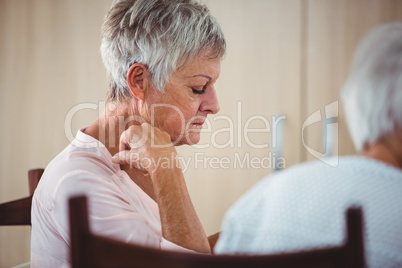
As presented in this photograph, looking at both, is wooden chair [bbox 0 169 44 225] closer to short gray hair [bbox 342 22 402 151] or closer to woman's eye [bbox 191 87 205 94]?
woman's eye [bbox 191 87 205 94]

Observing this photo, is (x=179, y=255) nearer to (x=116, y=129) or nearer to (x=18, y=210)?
(x=116, y=129)

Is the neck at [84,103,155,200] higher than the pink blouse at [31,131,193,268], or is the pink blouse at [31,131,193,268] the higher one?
the neck at [84,103,155,200]

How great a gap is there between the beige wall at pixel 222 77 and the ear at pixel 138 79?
4.45 ft

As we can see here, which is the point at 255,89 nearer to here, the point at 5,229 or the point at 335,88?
the point at 335,88

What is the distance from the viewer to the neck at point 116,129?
1.08 meters

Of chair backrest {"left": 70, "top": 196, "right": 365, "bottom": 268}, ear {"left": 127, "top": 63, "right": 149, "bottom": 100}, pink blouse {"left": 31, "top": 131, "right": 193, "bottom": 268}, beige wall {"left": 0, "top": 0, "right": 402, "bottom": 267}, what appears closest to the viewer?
chair backrest {"left": 70, "top": 196, "right": 365, "bottom": 268}

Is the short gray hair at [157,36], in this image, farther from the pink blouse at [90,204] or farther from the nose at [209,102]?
the pink blouse at [90,204]

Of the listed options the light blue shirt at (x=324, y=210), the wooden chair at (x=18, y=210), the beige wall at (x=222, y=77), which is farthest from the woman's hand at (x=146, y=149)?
the beige wall at (x=222, y=77)

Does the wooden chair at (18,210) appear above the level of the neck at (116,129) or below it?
below

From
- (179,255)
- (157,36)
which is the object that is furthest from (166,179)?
(179,255)

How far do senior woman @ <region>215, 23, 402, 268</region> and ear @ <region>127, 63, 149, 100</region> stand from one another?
0.57m

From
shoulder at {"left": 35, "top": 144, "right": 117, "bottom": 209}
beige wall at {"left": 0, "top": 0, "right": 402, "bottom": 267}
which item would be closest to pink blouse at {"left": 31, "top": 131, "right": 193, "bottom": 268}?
shoulder at {"left": 35, "top": 144, "right": 117, "bottom": 209}

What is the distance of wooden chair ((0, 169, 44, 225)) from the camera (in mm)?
1148

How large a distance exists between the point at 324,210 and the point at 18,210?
0.88 metres
